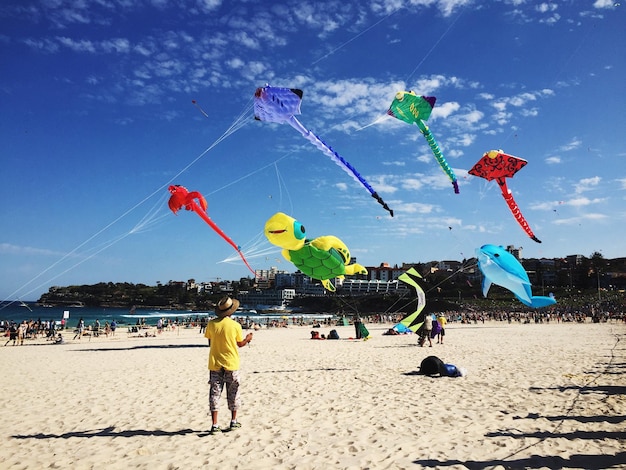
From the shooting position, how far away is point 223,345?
15.7ft

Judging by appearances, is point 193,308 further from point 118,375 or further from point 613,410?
point 613,410

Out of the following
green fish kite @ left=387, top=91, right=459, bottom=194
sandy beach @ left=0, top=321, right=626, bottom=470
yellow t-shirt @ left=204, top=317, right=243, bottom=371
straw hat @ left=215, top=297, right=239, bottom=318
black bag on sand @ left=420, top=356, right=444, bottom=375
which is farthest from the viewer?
green fish kite @ left=387, top=91, right=459, bottom=194

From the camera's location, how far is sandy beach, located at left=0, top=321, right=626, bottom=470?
4.08 metres

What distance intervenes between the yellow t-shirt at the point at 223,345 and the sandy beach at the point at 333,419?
889 millimetres

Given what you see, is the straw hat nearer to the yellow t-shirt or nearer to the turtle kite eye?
the yellow t-shirt

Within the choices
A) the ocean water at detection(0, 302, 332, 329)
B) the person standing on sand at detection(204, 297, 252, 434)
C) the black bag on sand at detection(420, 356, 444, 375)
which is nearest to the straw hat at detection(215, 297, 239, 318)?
the person standing on sand at detection(204, 297, 252, 434)

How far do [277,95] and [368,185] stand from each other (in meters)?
3.55

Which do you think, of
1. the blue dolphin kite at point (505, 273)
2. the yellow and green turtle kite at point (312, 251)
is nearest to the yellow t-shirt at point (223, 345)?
the yellow and green turtle kite at point (312, 251)

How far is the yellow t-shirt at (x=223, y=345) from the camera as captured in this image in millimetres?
4766

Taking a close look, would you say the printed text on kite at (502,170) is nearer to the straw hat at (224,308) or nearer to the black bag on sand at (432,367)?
the black bag on sand at (432,367)

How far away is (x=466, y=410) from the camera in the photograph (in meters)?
5.71

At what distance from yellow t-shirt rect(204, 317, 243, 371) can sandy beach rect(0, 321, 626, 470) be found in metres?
0.89

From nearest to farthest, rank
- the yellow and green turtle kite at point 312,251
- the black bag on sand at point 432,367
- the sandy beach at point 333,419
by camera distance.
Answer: the sandy beach at point 333,419, the black bag on sand at point 432,367, the yellow and green turtle kite at point 312,251

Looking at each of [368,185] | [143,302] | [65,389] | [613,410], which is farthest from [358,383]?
[143,302]
